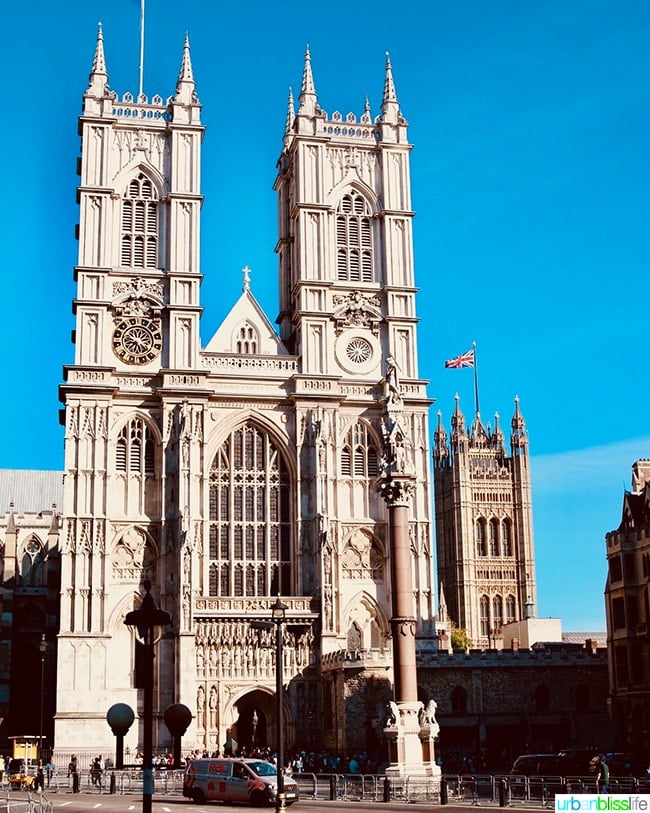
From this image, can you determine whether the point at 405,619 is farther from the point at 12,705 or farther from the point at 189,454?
the point at 12,705

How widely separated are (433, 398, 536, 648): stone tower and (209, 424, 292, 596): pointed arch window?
53.8 meters

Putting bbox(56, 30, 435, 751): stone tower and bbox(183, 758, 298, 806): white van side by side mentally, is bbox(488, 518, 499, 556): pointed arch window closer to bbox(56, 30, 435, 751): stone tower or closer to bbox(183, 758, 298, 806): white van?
bbox(56, 30, 435, 751): stone tower

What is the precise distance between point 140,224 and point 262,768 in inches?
1482

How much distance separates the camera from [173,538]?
190 ft

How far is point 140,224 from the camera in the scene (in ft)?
209

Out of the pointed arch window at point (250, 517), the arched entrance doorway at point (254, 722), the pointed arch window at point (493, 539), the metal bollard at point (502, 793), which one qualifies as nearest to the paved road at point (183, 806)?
the metal bollard at point (502, 793)

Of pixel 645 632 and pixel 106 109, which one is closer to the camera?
pixel 645 632

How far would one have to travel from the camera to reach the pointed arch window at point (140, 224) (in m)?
63.0

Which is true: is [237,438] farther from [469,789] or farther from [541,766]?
[469,789]

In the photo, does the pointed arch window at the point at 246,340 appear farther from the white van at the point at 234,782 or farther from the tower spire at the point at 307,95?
the white van at the point at 234,782

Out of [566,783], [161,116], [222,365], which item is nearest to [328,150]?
[161,116]

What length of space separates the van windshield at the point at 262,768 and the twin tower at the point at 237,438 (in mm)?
19655

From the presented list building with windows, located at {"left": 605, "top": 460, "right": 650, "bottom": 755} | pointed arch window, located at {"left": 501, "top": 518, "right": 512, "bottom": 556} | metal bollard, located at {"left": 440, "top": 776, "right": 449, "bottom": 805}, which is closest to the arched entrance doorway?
building with windows, located at {"left": 605, "top": 460, "right": 650, "bottom": 755}

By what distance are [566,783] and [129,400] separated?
34530 millimetres
